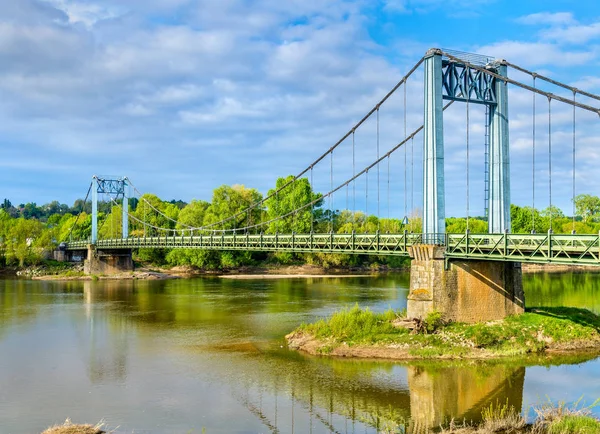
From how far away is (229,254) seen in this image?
79.4m

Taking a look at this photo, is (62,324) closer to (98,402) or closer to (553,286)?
(98,402)

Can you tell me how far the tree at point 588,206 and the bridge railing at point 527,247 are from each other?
82.3m

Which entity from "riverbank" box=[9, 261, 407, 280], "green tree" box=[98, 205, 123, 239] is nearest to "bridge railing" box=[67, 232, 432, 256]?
"riverbank" box=[9, 261, 407, 280]

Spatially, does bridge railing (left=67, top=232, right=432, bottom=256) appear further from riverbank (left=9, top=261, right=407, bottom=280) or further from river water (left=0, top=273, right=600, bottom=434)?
riverbank (left=9, top=261, right=407, bottom=280)

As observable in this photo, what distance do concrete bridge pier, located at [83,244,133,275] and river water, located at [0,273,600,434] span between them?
38368 mm

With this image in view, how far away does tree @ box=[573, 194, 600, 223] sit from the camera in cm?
10056

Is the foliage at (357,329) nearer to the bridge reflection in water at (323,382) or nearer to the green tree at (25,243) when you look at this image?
the bridge reflection in water at (323,382)

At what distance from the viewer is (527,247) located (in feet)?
79.3

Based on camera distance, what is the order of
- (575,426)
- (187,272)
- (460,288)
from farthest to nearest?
(187,272) < (460,288) < (575,426)

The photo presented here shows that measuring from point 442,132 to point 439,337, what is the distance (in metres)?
9.79

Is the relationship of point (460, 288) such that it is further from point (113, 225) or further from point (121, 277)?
point (113, 225)

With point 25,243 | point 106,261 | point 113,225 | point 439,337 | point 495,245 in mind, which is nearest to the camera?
point 495,245

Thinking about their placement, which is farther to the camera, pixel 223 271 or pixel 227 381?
pixel 223 271

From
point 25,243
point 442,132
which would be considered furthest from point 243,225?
point 442,132
